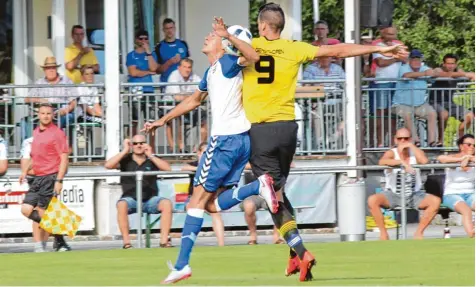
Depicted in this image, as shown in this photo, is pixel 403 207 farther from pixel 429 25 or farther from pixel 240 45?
pixel 429 25

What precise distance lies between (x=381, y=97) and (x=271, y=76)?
11.1 m

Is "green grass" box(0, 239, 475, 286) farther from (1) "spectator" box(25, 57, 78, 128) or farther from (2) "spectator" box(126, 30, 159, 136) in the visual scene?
(2) "spectator" box(126, 30, 159, 136)

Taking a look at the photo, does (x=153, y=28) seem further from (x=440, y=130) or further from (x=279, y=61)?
(x=279, y=61)

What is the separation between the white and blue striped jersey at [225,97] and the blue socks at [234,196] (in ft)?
1.58

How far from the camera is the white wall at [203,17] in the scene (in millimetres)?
25953

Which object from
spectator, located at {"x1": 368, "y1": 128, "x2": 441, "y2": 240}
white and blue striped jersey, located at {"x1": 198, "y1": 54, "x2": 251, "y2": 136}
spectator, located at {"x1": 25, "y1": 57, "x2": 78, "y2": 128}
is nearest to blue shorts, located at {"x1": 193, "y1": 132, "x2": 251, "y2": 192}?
white and blue striped jersey, located at {"x1": 198, "y1": 54, "x2": 251, "y2": 136}

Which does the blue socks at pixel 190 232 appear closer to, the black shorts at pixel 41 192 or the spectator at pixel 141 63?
the black shorts at pixel 41 192

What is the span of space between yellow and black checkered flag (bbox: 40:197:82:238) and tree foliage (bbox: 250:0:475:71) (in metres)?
24.6

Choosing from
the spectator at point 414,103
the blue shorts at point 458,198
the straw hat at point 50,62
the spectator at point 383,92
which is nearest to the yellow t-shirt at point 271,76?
the blue shorts at point 458,198

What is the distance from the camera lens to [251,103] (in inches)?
498

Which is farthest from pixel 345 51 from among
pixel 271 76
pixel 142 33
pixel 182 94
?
pixel 142 33

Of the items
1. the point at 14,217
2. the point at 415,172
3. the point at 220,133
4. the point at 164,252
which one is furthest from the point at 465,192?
the point at 220,133

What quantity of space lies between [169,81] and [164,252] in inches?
273

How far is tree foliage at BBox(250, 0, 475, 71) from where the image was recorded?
43.0 meters
